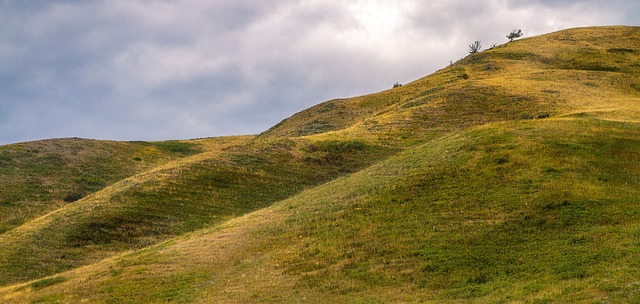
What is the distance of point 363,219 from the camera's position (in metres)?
29.5

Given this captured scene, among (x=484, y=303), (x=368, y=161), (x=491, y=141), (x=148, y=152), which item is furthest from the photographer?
(x=148, y=152)

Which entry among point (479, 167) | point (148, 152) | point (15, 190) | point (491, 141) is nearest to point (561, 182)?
point (479, 167)

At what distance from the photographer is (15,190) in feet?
177

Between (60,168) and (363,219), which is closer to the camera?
(363,219)

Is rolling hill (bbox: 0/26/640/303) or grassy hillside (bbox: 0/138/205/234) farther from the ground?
grassy hillside (bbox: 0/138/205/234)

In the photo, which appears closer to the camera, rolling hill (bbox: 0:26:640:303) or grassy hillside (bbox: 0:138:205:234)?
rolling hill (bbox: 0:26:640:303)

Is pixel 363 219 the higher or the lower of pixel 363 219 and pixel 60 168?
the lower

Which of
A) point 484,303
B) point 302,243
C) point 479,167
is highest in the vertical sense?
point 479,167

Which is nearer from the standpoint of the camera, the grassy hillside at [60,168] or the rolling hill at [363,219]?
the rolling hill at [363,219]

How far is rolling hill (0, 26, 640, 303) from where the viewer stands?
21.3 metres

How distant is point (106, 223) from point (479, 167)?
26128mm

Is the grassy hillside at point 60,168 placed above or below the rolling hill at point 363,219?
above

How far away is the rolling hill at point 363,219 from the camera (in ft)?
69.8

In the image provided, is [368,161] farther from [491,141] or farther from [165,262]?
[165,262]
